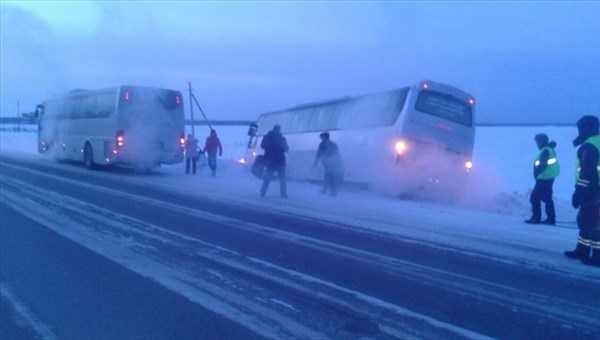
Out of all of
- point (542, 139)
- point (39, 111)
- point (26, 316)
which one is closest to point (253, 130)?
point (39, 111)

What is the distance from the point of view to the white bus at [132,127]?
89.0 feet

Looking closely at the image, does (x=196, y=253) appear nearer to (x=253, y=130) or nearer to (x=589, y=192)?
(x=589, y=192)

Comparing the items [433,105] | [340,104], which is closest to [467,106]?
[433,105]

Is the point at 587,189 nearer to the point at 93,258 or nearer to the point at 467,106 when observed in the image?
the point at 93,258

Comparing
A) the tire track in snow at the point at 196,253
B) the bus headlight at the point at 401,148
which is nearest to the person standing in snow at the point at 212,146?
the tire track in snow at the point at 196,253

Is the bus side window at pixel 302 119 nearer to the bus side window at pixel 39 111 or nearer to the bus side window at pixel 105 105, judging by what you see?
the bus side window at pixel 105 105

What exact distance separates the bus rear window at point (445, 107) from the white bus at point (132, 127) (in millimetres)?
12635

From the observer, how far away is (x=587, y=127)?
9.31 meters

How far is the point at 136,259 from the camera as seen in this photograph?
30.2 feet

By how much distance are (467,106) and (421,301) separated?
44.7ft

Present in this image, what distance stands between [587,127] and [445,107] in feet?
33.1

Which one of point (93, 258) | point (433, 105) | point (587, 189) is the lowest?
point (93, 258)

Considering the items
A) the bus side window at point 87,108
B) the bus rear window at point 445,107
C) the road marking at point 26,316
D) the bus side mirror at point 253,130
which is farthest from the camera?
the bus side mirror at point 253,130

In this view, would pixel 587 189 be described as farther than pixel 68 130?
No
